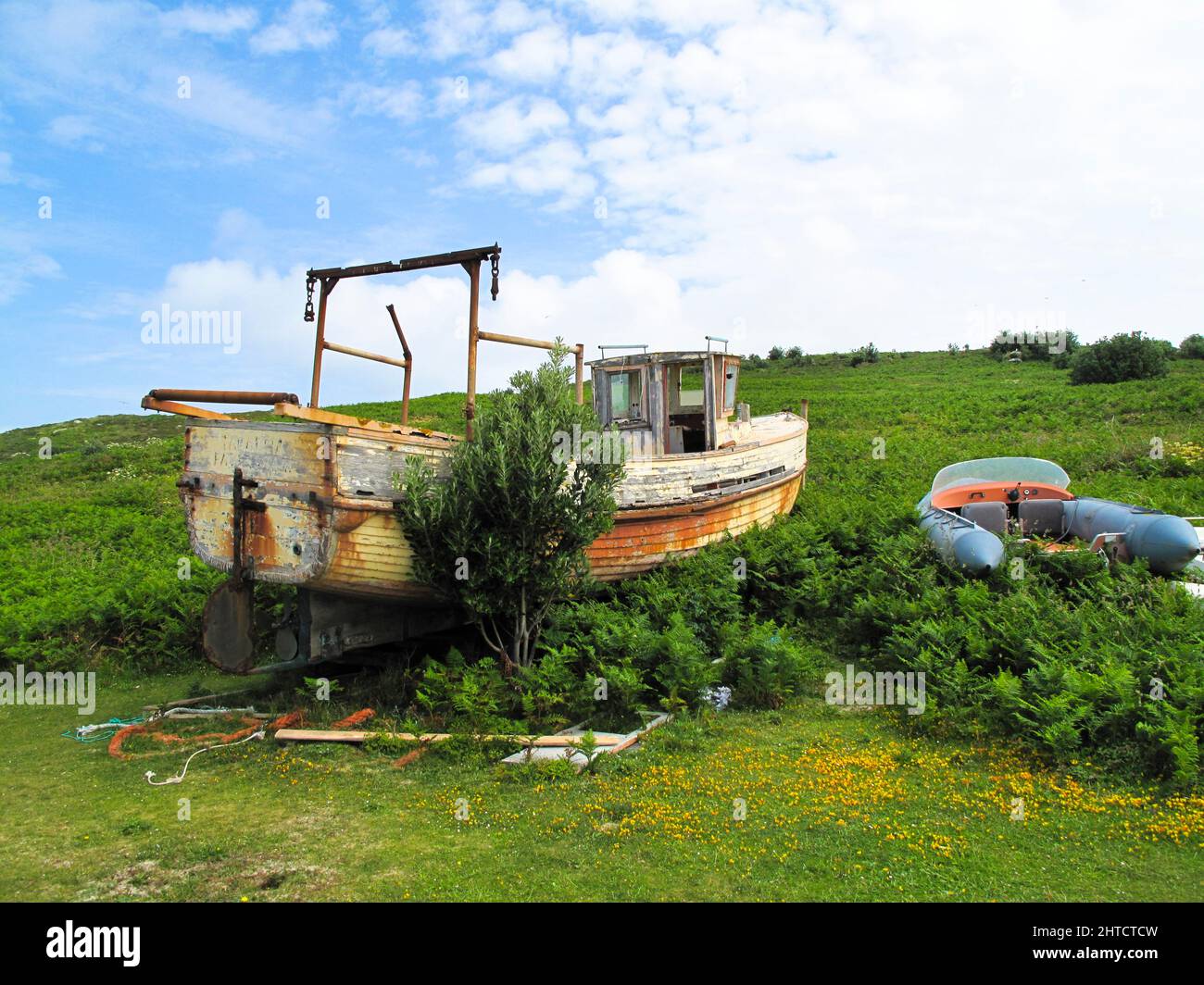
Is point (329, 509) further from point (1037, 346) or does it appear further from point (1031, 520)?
point (1037, 346)

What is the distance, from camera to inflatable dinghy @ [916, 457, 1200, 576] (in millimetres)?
10836

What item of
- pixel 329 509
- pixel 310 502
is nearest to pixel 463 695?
pixel 329 509

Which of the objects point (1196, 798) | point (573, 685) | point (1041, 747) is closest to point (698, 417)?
point (573, 685)

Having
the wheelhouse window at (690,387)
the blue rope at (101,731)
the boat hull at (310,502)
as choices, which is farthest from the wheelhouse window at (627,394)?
the blue rope at (101,731)

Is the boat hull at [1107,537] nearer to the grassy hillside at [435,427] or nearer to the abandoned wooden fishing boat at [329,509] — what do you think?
the grassy hillside at [435,427]

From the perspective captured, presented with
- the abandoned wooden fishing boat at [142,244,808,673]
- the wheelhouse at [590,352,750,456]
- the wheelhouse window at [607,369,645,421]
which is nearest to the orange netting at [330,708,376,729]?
the abandoned wooden fishing boat at [142,244,808,673]

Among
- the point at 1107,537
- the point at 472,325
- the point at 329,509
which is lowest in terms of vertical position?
the point at 1107,537

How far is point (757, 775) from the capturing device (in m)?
7.46

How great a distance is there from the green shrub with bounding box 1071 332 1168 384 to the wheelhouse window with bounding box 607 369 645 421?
27327 mm

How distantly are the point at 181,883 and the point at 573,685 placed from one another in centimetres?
436

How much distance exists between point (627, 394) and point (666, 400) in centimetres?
75

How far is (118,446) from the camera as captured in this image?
100ft

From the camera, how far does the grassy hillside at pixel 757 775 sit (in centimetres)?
580

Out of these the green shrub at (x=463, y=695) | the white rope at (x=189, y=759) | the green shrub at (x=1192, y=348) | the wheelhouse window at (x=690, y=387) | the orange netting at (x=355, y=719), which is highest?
the green shrub at (x=1192, y=348)
